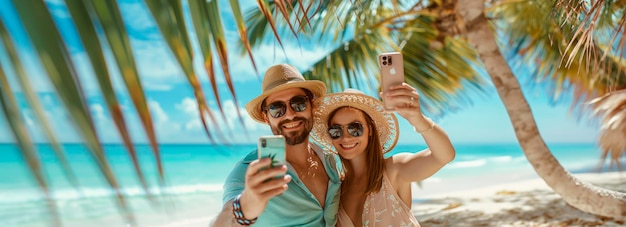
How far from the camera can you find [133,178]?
0.42m

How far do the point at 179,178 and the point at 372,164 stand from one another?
1921cm

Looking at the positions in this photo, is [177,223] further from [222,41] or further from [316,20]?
[222,41]

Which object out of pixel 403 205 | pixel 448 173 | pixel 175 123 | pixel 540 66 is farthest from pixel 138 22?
pixel 403 205

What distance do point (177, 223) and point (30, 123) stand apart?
10602 millimetres

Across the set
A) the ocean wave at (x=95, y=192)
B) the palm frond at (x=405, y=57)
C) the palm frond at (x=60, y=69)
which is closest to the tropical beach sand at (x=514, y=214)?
the palm frond at (x=405, y=57)

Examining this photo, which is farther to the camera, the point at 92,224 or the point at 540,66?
the point at 92,224

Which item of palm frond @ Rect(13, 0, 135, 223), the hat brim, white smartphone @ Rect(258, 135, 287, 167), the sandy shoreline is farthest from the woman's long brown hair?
the sandy shoreline

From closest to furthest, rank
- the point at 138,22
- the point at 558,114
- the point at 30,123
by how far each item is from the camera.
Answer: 1. the point at 30,123
2. the point at 138,22
3. the point at 558,114

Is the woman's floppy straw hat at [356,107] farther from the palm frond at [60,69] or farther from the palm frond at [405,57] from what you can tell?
the palm frond at [405,57]

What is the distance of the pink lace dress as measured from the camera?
6.29ft

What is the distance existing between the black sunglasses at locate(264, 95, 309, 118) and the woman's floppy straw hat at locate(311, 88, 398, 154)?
114 mm

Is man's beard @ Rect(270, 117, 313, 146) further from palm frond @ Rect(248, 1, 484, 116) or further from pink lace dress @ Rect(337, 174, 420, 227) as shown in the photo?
palm frond @ Rect(248, 1, 484, 116)

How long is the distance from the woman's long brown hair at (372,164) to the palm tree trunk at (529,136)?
176 centimetres

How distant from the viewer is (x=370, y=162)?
6.55 ft
